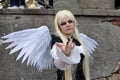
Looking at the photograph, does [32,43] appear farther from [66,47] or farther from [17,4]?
[17,4]

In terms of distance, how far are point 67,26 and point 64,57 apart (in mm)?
371

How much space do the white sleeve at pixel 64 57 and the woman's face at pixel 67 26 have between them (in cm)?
17

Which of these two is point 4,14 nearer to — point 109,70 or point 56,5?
point 56,5

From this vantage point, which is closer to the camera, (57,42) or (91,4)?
(57,42)

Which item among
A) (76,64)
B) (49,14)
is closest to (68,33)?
(76,64)

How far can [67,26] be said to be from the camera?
160 inches

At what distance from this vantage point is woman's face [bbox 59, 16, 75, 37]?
4062 millimetres

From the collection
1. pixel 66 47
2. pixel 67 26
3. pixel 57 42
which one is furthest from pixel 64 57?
pixel 67 26

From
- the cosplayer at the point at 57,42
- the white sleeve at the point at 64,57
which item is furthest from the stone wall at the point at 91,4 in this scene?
the white sleeve at the point at 64,57

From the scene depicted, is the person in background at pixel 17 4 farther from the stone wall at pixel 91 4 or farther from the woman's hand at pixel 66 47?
the woman's hand at pixel 66 47

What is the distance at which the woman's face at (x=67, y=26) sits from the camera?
406cm

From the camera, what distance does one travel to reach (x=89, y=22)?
6402mm

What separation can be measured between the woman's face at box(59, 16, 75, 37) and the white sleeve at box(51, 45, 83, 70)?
0.57ft

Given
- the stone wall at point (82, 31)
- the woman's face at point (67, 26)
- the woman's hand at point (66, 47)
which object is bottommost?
the stone wall at point (82, 31)
